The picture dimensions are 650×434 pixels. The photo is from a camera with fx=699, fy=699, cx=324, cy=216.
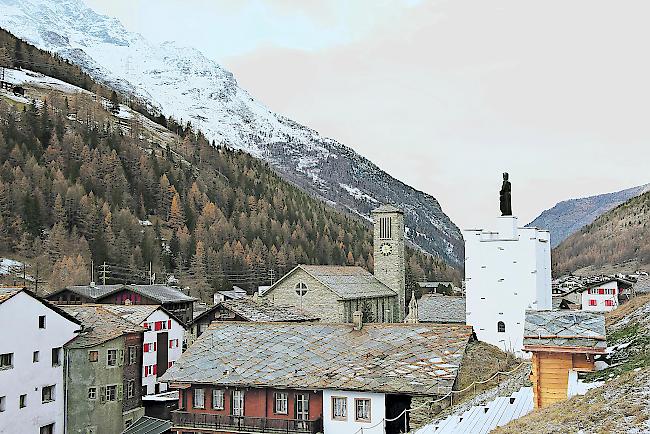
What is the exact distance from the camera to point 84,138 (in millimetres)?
148000

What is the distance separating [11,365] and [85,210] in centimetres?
8749

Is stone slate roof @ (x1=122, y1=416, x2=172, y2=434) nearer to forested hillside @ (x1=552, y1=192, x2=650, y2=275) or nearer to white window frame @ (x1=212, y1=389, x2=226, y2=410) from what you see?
white window frame @ (x1=212, y1=389, x2=226, y2=410)

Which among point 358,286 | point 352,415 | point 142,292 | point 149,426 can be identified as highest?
point 358,286

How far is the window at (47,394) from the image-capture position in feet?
137

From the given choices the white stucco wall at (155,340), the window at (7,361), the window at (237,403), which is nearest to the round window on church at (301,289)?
the white stucco wall at (155,340)

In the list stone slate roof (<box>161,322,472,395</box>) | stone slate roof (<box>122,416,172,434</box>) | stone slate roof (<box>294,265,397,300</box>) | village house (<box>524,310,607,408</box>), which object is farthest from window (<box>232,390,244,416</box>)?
stone slate roof (<box>294,265,397,300</box>)

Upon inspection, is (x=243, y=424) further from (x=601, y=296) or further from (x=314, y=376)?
(x=601, y=296)

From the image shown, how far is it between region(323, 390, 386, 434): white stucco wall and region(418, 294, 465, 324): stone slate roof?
3997cm

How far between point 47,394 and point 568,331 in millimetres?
35154

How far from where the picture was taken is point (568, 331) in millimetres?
16234

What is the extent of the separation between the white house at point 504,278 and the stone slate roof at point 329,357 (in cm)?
222

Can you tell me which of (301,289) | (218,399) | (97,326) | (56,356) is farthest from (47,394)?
(301,289)

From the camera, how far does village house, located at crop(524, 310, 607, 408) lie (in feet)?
52.1

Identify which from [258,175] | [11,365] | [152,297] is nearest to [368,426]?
[11,365]
